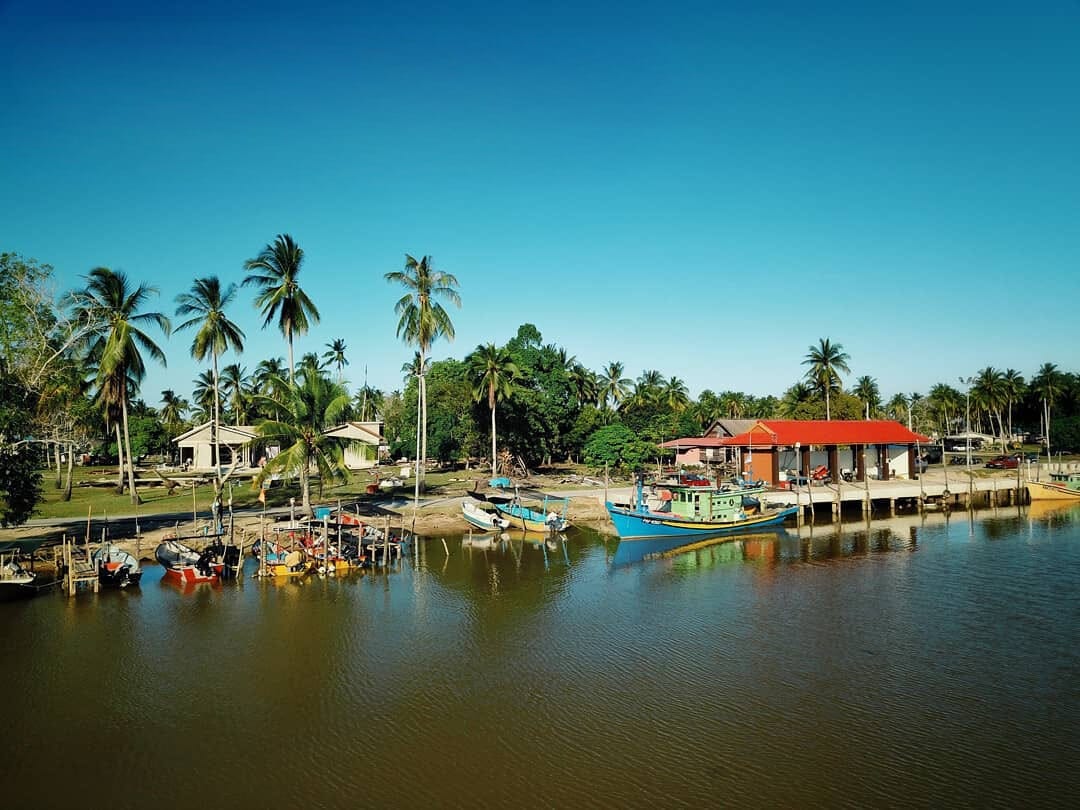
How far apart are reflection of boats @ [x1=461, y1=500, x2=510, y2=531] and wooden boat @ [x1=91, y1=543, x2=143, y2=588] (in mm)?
17359

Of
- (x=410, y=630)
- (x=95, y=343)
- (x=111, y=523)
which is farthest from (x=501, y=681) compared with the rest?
(x=95, y=343)

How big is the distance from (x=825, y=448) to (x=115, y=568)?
4669 centimetres

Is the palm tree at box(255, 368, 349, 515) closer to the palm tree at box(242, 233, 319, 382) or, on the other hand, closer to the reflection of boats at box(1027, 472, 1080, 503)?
the palm tree at box(242, 233, 319, 382)

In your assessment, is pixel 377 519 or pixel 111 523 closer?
pixel 111 523

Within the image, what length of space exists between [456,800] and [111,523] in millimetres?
30619

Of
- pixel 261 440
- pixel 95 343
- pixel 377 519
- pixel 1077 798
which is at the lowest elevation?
pixel 1077 798

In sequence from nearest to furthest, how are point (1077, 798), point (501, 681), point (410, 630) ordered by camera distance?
point (1077, 798)
point (501, 681)
point (410, 630)

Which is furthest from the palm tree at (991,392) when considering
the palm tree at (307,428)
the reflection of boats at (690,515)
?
the palm tree at (307,428)

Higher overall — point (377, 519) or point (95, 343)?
point (95, 343)

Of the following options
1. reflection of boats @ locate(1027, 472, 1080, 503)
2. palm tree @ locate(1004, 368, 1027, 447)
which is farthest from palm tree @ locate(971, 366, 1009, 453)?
reflection of boats @ locate(1027, 472, 1080, 503)

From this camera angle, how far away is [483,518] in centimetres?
3972

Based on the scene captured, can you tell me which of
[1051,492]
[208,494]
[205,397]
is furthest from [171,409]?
[1051,492]

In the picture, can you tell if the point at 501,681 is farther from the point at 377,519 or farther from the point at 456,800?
the point at 377,519

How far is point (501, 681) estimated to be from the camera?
17.9 metres
